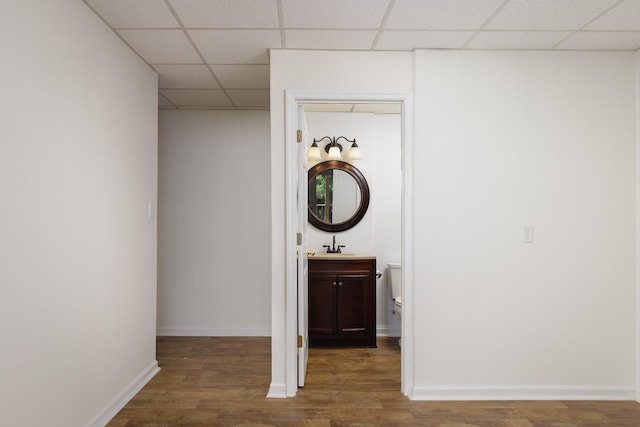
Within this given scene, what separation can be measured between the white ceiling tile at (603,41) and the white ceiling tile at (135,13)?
2.37 meters

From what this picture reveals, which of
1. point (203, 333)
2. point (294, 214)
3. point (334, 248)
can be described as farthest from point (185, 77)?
point (203, 333)

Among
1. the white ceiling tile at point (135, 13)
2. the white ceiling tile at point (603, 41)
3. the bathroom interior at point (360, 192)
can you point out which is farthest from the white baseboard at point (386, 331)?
the white ceiling tile at point (135, 13)

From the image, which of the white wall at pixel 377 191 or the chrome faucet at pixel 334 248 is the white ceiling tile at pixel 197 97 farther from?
the chrome faucet at pixel 334 248

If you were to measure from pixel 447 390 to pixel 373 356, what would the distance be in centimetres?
97

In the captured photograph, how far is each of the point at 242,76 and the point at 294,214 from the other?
1.25 m

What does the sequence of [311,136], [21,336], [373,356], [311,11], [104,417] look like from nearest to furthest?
1. [21,336]
2. [311,11]
3. [104,417]
4. [373,356]
5. [311,136]

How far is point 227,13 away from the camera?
2.22 m

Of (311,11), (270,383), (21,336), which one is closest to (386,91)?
(311,11)

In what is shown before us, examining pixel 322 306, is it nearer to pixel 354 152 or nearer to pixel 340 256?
pixel 340 256

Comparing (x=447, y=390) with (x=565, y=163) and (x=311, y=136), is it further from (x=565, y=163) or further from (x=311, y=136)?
(x=311, y=136)

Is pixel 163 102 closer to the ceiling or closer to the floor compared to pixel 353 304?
closer to the ceiling

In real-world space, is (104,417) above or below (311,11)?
below

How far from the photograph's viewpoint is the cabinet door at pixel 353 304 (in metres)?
3.83

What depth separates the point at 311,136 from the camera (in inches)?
165
